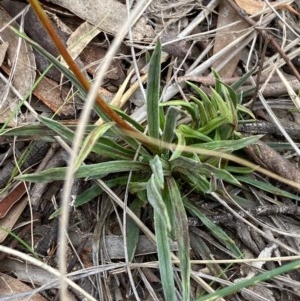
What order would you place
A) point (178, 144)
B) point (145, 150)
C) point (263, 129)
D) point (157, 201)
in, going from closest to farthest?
1. point (157, 201)
2. point (178, 144)
3. point (145, 150)
4. point (263, 129)

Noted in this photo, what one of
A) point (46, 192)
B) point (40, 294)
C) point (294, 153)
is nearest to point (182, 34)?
point (294, 153)

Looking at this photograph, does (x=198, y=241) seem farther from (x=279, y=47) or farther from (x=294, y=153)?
(x=279, y=47)

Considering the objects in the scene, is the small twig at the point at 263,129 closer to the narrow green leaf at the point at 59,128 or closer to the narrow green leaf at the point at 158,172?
the narrow green leaf at the point at 158,172

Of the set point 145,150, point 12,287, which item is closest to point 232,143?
point 145,150

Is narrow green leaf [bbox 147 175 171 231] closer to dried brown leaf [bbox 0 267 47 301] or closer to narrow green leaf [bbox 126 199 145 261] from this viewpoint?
narrow green leaf [bbox 126 199 145 261]

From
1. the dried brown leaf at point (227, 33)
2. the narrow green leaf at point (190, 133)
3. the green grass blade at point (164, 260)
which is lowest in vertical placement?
the green grass blade at point (164, 260)

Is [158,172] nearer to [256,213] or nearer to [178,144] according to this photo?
[178,144]

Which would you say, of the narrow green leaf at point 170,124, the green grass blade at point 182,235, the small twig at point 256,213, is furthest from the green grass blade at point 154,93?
the small twig at point 256,213
